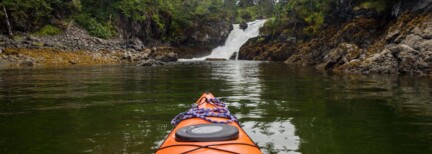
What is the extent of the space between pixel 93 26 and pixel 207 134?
38025 millimetres

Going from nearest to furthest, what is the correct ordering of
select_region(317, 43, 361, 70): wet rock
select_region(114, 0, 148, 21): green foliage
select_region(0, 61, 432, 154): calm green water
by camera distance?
select_region(0, 61, 432, 154): calm green water, select_region(317, 43, 361, 70): wet rock, select_region(114, 0, 148, 21): green foliage

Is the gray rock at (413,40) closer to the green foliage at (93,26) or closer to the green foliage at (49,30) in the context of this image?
the green foliage at (49,30)

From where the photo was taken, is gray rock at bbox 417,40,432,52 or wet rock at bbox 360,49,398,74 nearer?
gray rock at bbox 417,40,432,52

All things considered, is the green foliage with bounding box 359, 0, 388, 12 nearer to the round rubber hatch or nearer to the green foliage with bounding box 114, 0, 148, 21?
the round rubber hatch

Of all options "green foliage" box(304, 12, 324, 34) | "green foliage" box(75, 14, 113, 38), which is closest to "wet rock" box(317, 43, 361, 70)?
"green foliage" box(304, 12, 324, 34)

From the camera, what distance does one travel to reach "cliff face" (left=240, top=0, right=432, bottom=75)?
16.6 m

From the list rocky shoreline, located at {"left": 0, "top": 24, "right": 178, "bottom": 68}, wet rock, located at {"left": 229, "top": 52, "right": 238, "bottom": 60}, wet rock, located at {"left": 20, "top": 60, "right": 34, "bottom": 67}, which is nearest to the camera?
wet rock, located at {"left": 20, "top": 60, "right": 34, "bottom": 67}

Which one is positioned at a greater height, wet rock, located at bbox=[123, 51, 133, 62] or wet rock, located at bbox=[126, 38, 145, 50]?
wet rock, located at bbox=[126, 38, 145, 50]

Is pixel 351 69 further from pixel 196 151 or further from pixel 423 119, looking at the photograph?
pixel 196 151

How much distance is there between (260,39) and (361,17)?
22.8 m

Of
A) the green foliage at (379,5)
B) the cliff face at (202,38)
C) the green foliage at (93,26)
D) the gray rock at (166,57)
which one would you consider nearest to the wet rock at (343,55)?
the green foliage at (379,5)

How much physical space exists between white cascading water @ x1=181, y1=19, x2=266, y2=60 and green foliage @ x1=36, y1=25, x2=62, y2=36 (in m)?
23.8

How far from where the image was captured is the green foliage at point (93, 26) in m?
38.2

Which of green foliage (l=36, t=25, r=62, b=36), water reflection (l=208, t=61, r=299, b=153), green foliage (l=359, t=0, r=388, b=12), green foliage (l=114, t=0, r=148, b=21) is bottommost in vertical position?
water reflection (l=208, t=61, r=299, b=153)
